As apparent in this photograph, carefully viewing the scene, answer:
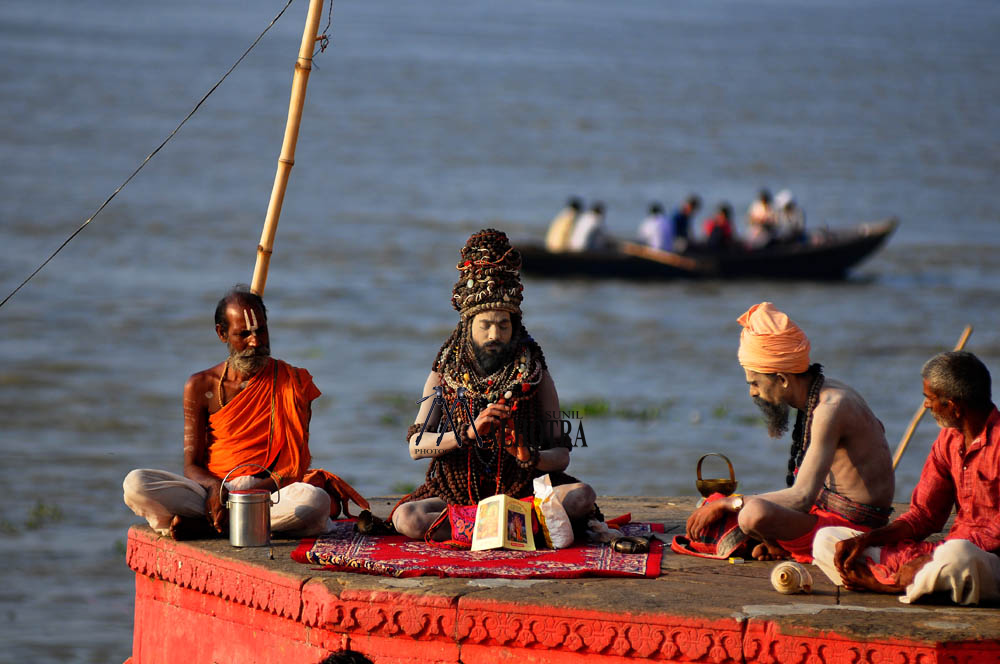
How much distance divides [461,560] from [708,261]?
20692 millimetres

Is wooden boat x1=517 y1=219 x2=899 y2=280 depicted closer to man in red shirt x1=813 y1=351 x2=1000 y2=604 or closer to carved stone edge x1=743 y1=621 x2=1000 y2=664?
man in red shirt x1=813 y1=351 x2=1000 y2=604

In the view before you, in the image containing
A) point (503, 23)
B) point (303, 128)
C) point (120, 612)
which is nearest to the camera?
point (120, 612)

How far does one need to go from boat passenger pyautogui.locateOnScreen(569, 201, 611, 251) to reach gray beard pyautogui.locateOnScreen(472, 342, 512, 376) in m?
19.1

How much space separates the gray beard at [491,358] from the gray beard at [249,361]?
0.87m

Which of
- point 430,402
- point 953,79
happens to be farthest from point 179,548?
point 953,79

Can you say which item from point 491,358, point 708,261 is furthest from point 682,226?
point 491,358

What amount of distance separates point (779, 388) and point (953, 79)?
7889cm

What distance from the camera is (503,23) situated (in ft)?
446

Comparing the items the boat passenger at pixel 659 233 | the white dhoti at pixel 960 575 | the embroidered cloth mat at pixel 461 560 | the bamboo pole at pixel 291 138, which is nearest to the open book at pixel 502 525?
the embroidered cloth mat at pixel 461 560

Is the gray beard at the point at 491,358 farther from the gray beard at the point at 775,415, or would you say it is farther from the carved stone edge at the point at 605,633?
the carved stone edge at the point at 605,633

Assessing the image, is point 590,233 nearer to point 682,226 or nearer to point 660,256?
point 660,256

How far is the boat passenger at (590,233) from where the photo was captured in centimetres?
2572

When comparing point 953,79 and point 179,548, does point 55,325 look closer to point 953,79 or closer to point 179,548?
point 179,548

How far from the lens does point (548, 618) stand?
17.6ft
